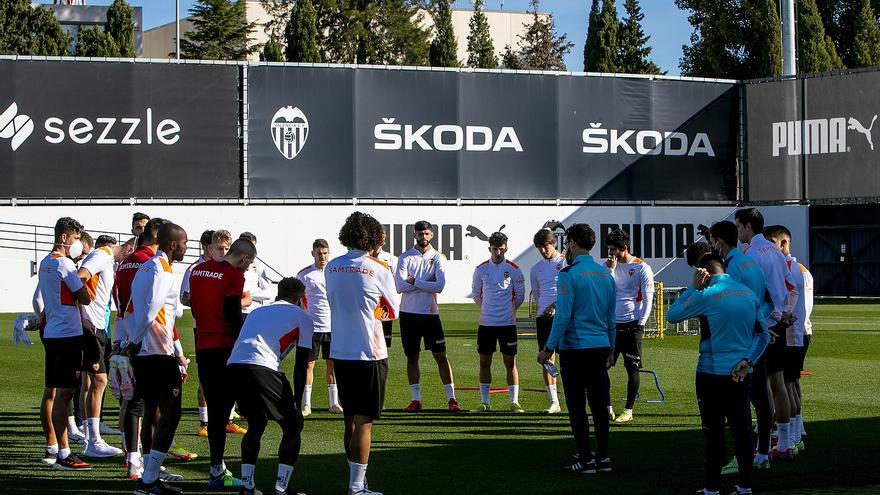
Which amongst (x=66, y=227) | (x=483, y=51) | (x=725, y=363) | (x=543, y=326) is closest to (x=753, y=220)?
(x=725, y=363)

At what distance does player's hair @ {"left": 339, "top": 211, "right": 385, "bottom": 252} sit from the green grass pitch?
1857mm

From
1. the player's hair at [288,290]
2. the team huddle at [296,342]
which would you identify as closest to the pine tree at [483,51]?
the team huddle at [296,342]

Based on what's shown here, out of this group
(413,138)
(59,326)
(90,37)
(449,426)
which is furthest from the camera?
(90,37)

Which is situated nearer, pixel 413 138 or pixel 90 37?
pixel 413 138

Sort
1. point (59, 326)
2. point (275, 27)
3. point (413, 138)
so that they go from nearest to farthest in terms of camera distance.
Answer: point (59, 326), point (413, 138), point (275, 27)

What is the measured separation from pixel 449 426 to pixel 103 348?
3.57 meters

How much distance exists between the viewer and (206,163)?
34.6 m

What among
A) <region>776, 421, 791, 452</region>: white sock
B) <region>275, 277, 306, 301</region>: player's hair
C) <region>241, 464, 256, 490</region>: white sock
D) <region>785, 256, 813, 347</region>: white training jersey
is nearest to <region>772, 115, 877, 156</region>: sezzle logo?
<region>785, 256, 813, 347</region>: white training jersey

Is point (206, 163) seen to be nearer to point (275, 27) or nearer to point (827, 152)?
point (827, 152)

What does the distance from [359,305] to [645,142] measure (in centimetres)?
3052

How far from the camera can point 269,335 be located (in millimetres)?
8492

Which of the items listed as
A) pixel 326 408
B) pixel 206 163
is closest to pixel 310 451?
pixel 326 408

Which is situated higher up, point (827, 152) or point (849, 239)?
point (827, 152)

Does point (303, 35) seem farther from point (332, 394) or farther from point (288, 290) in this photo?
point (288, 290)
